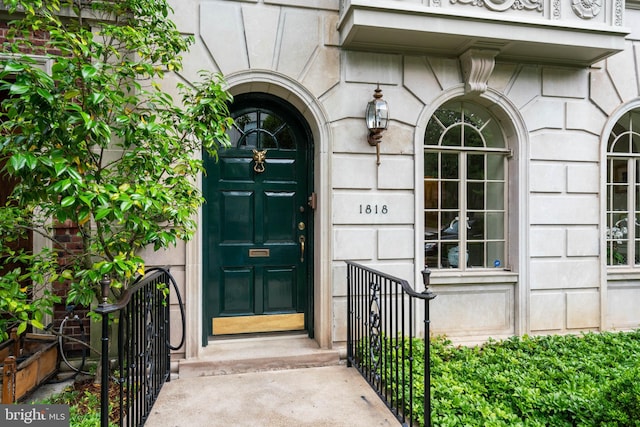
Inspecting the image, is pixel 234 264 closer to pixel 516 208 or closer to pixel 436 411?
pixel 436 411

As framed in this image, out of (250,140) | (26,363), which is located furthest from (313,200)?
(26,363)

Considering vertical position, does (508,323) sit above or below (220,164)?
below

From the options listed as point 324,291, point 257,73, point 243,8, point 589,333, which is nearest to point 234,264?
point 324,291

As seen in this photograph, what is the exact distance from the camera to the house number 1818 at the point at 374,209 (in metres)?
4.15

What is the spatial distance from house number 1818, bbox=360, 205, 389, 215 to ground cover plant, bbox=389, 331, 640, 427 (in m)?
1.41

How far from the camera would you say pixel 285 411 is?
3.04 metres

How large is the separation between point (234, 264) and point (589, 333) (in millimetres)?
4201

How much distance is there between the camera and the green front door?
4.15m

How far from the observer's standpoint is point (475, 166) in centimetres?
470

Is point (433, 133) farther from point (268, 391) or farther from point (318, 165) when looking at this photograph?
point (268, 391)

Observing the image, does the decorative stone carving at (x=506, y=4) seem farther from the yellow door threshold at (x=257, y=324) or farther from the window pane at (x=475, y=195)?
the yellow door threshold at (x=257, y=324)

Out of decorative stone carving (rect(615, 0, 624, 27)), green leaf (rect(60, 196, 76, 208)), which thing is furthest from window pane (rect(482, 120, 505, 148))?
green leaf (rect(60, 196, 76, 208))

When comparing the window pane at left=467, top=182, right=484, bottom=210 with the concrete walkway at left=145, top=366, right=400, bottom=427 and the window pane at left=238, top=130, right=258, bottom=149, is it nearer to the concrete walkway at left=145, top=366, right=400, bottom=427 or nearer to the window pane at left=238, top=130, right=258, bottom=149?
the concrete walkway at left=145, top=366, right=400, bottom=427

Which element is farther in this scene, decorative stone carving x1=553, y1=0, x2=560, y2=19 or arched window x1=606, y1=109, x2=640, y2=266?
arched window x1=606, y1=109, x2=640, y2=266
